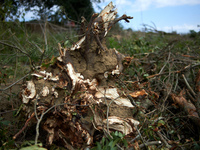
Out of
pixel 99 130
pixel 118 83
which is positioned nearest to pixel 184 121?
pixel 118 83

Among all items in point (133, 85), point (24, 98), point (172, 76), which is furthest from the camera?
point (172, 76)

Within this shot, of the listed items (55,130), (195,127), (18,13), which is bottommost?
(195,127)

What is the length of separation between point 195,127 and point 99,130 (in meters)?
1.67

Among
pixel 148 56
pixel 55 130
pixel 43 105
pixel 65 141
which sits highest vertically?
pixel 148 56

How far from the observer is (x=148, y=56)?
167 inches

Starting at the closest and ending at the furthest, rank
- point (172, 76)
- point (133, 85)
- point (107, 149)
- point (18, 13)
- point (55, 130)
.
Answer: point (107, 149), point (55, 130), point (133, 85), point (172, 76), point (18, 13)

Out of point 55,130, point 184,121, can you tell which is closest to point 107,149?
point 55,130

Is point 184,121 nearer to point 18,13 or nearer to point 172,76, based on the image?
point 172,76

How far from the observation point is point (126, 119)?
190 cm

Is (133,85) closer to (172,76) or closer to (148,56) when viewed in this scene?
(172,76)

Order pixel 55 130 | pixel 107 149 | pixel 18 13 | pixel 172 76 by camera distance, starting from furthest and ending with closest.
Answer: pixel 18 13
pixel 172 76
pixel 55 130
pixel 107 149

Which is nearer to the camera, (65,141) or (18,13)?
(65,141)

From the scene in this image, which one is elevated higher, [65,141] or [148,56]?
[148,56]

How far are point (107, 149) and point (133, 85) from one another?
1.39 m
